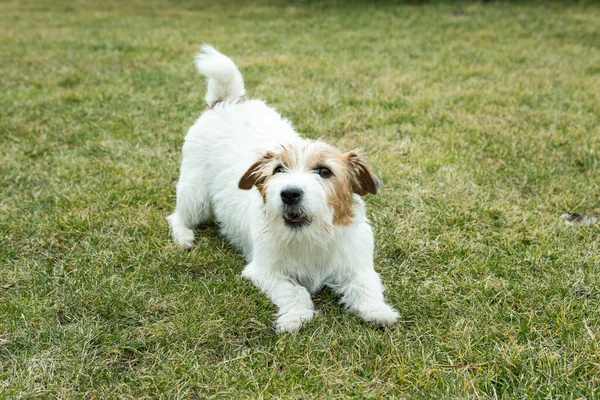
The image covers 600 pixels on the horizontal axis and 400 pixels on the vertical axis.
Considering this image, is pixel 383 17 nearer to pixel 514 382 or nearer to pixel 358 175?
pixel 358 175

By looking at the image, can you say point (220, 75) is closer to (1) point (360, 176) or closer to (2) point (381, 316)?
(1) point (360, 176)

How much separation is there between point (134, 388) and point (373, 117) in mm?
4376

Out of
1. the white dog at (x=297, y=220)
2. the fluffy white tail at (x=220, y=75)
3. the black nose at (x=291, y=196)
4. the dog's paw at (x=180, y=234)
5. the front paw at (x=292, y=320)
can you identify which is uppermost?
the fluffy white tail at (x=220, y=75)

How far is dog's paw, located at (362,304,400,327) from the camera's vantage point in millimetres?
2830

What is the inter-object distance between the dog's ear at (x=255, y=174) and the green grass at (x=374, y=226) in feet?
2.05

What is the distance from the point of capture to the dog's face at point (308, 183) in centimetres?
273

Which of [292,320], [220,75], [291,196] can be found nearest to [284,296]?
[292,320]

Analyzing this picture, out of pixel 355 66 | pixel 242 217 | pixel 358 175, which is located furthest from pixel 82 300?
pixel 355 66

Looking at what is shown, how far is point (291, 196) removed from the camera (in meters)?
2.70

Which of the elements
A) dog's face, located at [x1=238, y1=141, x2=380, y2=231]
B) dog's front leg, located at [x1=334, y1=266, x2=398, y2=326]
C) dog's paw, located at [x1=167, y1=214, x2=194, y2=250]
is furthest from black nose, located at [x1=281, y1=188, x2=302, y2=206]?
dog's paw, located at [x1=167, y1=214, x2=194, y2=250]

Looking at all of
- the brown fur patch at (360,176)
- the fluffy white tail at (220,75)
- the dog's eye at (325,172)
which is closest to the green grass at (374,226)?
the brown fur patch at (360,176)

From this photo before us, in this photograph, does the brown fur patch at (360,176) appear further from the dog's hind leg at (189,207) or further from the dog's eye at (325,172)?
the dog's hind leg at (189,207)

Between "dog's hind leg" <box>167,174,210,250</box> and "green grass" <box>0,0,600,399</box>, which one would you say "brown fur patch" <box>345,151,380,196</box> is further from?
"dog's hind leg" <box>167,174,210,250</box>

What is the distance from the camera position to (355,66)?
8477 mm
